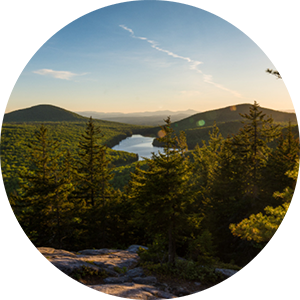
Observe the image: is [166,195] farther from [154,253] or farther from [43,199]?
[43,199]

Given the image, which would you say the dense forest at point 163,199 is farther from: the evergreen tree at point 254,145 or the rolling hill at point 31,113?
the rolling hill at point 31,113

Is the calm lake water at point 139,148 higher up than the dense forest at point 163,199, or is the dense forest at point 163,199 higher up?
the calm lake water at point 139,148

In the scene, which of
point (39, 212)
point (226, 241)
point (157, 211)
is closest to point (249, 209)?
point (226, 241)

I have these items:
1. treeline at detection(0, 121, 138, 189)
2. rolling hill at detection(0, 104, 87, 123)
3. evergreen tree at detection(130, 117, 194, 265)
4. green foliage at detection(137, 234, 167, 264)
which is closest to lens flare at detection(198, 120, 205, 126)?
treeline at detection(0, 121, 138, 189)

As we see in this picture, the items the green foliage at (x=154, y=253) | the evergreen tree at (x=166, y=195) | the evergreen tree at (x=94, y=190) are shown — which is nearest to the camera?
the green foliage at (x=154, y=253)

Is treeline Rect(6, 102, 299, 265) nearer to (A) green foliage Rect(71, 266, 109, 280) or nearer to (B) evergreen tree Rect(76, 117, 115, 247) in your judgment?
(B) evergreen tree Rect(76, 117, 115, 247)

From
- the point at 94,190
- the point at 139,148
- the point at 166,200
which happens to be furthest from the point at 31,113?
the point at 139,148

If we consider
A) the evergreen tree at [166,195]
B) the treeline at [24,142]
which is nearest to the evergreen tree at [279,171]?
the evergreen tree at [166,195]
